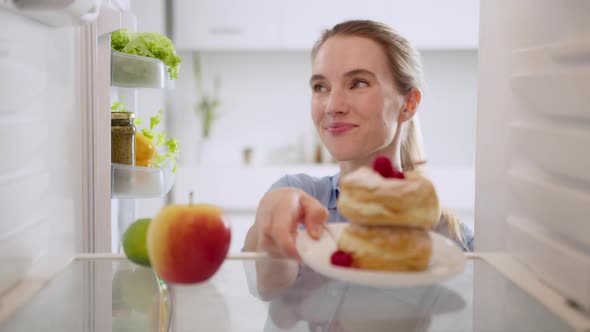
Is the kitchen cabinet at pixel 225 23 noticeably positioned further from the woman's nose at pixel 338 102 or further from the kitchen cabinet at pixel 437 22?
the woman's nose at pixel 338 102

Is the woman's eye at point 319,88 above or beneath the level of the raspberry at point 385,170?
above

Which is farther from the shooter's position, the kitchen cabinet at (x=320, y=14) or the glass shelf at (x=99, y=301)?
the kitchen cabinet at (x=320, y=14)

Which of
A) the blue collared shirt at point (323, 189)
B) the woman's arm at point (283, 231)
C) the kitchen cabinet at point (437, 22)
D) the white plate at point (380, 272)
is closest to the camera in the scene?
the white plate at point (380, 272)

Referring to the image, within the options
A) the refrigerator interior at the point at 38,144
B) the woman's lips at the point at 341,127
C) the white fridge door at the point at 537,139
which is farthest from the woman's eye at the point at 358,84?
the refrigerator interior at the point at 38,144

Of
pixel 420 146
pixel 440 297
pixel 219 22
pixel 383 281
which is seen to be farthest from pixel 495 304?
pixel 219 22

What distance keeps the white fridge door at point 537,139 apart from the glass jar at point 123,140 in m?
0.87

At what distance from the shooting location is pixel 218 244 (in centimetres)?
76

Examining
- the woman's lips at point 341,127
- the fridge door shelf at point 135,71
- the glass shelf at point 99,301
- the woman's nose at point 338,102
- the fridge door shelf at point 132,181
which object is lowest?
the glass shelf at point 99,301

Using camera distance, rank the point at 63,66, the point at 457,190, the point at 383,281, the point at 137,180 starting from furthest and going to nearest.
A: the point at 457,190, the point at 137,180, the point at 63,66, the point at 383,281

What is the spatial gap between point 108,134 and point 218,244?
65 cm

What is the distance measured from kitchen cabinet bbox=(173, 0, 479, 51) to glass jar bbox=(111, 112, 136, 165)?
2234mm

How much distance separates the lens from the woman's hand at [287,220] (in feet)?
2.81

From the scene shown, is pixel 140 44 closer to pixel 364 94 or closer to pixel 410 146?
pixel 364 94

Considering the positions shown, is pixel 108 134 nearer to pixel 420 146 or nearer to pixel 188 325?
pixel 188 325
